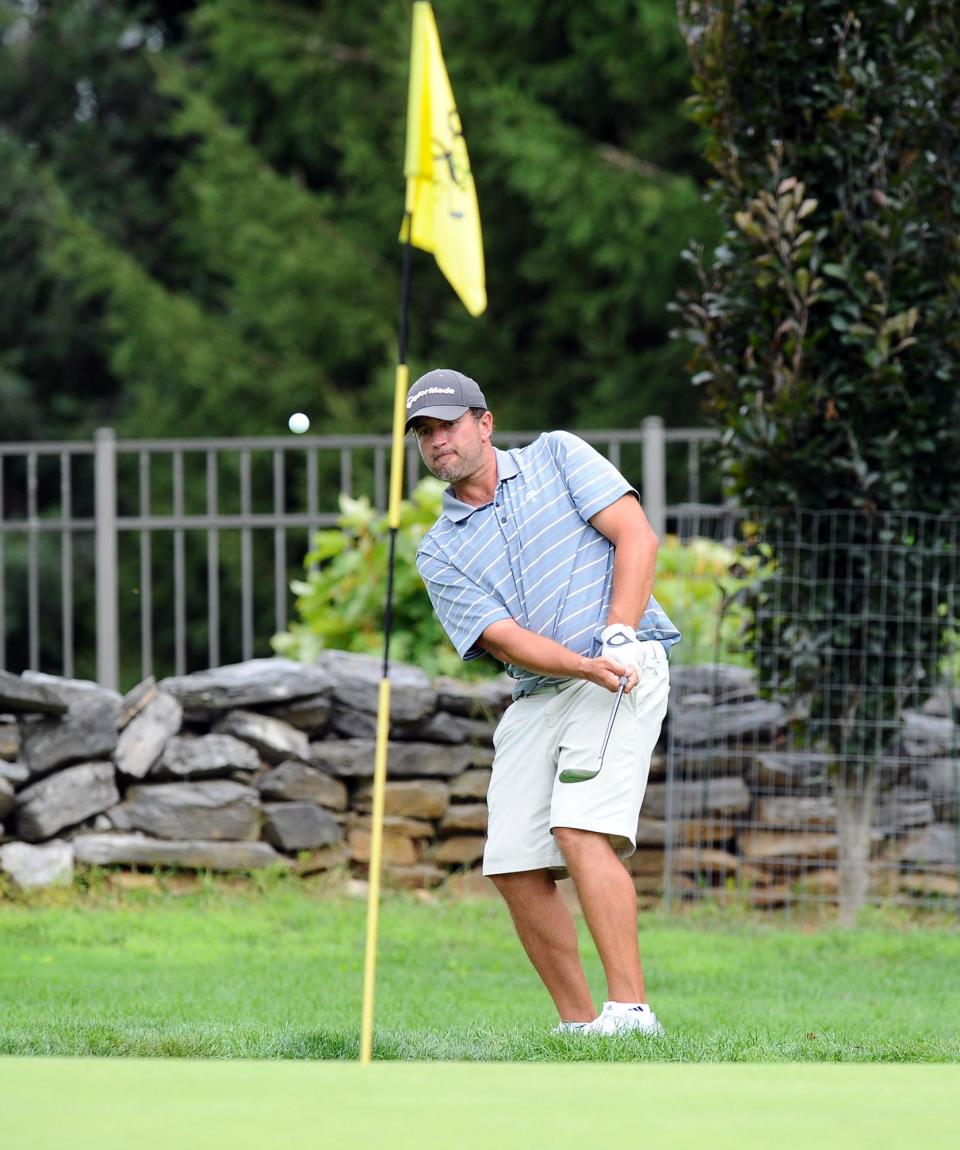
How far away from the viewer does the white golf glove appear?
3.76 meters

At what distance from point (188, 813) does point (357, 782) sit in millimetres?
707

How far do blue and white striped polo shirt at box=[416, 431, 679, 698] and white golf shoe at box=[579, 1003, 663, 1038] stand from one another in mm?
749

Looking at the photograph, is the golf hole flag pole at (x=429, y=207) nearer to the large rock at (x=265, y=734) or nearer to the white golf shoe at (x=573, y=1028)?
the white golf shoe at (x=573, y=1028)

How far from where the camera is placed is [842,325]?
248 inches

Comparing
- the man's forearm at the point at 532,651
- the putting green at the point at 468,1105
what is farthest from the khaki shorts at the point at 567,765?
the putting green at the point at 468,1105

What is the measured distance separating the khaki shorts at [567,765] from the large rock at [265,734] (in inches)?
121

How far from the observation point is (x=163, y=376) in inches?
617

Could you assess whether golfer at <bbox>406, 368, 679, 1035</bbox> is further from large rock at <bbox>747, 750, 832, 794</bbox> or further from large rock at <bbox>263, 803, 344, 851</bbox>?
large rock at <bbox>263, 803, 344, 851</bbox>

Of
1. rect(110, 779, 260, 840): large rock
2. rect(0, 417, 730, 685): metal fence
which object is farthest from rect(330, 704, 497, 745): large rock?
rect(0, 417, 730, 685): metal fence

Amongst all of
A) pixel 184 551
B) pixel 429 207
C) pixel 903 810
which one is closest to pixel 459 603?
pixel 429 207

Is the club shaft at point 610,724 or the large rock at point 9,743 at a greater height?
the club shaft at point 610,724

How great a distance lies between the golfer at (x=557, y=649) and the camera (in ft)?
12.6

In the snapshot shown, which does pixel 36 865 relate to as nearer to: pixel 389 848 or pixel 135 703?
pixel 135 703

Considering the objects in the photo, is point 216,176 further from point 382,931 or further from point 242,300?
point 382,931
